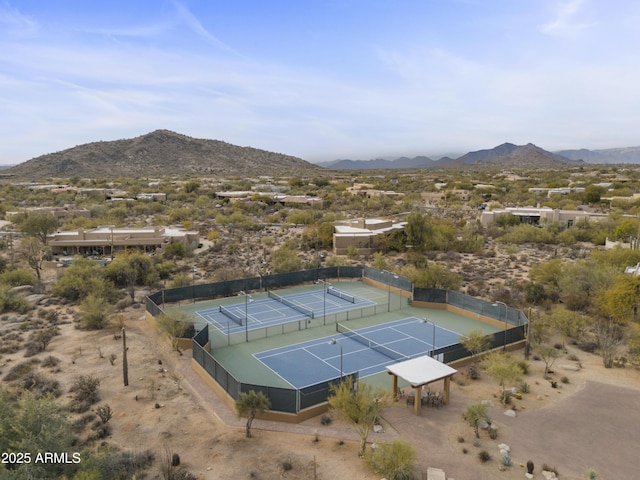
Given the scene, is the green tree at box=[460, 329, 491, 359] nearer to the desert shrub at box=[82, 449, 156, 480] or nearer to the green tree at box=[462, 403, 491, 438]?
the green tree at box=[462, 403, 491, 438]

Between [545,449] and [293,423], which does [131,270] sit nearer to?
[293,423]

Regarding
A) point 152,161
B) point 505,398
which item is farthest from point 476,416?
point 152,161

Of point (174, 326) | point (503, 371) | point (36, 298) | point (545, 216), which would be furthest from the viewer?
point (545, 216)

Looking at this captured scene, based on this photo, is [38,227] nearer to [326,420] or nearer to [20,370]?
[20,370]

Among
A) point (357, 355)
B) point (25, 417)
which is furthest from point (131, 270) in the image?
point (25, 417)

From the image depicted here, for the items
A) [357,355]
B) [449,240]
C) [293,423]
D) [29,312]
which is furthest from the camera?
[449,240]

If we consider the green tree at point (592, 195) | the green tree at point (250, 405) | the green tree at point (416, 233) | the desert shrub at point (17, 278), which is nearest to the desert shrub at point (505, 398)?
the green tree at point (250, 405)

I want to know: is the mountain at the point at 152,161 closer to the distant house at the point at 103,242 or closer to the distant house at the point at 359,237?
the distant house at the point at 103,242
